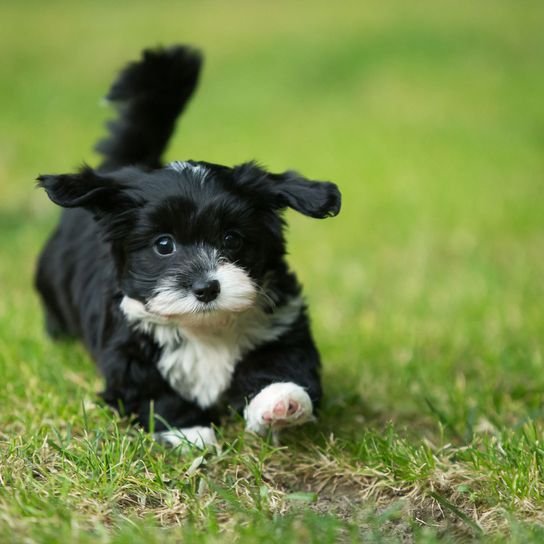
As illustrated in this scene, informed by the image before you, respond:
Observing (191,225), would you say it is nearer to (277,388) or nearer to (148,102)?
(277,388)

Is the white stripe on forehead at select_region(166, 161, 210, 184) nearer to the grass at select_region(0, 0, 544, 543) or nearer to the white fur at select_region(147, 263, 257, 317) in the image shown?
the white fur at select_region(147, 263, 257, 317)

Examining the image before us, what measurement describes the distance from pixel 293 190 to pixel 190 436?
94 cm

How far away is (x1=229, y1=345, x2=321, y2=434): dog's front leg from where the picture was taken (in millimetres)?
2996

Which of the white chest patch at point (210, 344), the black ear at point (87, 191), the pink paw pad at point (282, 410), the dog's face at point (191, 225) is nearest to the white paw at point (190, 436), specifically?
the white chest patch at point (210, 344)

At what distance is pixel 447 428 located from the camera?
352 centimetres

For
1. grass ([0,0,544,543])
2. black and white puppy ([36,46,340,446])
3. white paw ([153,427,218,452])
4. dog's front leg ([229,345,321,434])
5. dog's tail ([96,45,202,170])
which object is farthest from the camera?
dog's tail ([96,45,202,170])

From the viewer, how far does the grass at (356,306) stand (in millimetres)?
2734

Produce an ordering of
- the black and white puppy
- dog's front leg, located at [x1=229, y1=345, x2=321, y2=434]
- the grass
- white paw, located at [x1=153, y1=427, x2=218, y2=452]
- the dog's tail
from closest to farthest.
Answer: the grass → the black and white puppy → dog's front leg, located at [x1=229, y1=345, x2=321, y2=434] → white paw, located at [x1=153, y1=427, x2=218, y2=452] → the dog's tail

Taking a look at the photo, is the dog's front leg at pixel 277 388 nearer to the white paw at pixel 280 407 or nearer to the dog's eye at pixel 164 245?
the white paw at pixel 280 407

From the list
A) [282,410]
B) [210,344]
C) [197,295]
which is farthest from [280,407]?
[197,295]

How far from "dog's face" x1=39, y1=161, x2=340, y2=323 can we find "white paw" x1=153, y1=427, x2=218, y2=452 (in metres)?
0.44

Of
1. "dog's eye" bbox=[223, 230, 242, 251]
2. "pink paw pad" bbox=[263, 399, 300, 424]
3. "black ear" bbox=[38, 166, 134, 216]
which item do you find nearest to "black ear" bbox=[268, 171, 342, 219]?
"dog's eye" bbox=[223, 230, 242, 251]

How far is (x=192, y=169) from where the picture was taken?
3006 millimetres

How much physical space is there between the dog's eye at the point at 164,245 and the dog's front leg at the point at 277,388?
1.72 ft
